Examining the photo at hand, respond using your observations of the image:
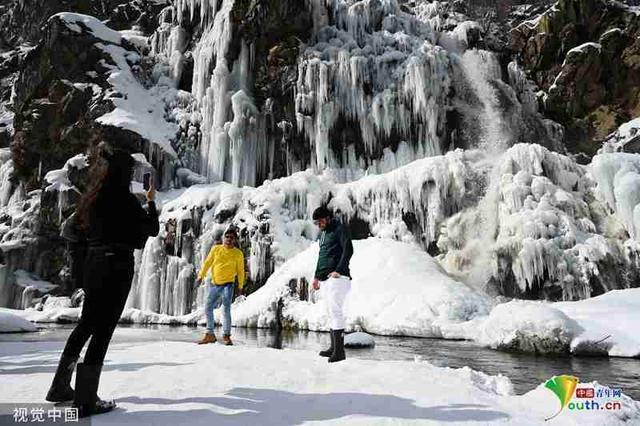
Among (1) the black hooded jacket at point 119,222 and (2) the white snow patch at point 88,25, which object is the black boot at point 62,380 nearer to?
(1) the black hooded jacket at point 119,222

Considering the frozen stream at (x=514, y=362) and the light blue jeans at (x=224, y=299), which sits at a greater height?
the light blue jeans at (x=224, y=299)

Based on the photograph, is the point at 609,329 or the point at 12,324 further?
the point at 12,324

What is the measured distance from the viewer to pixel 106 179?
3.61 metres

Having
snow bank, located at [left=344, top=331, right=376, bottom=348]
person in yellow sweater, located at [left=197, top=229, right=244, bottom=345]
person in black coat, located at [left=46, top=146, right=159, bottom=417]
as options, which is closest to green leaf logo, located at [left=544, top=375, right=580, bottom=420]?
person in black coat, located at [left=46, top=146, right=159, bottom=417]

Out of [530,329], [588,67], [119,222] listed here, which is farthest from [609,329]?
[588,67]

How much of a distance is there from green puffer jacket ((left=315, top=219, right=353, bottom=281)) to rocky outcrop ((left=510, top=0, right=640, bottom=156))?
27.3 meters

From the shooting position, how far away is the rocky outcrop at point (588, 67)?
28.5m

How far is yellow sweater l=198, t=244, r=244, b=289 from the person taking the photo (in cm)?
837

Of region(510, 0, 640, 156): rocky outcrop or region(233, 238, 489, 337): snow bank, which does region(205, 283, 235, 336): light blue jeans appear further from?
region(510, 0, 640, 156): rocky outcrop

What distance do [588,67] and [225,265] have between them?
29101 mm

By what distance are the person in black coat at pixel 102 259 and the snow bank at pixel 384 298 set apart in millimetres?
11295

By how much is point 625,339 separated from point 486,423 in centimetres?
840

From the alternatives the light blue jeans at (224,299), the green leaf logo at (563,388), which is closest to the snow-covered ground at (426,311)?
the light blue jeans at (224,299)

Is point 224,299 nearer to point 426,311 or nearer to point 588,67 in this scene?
point 426,311
